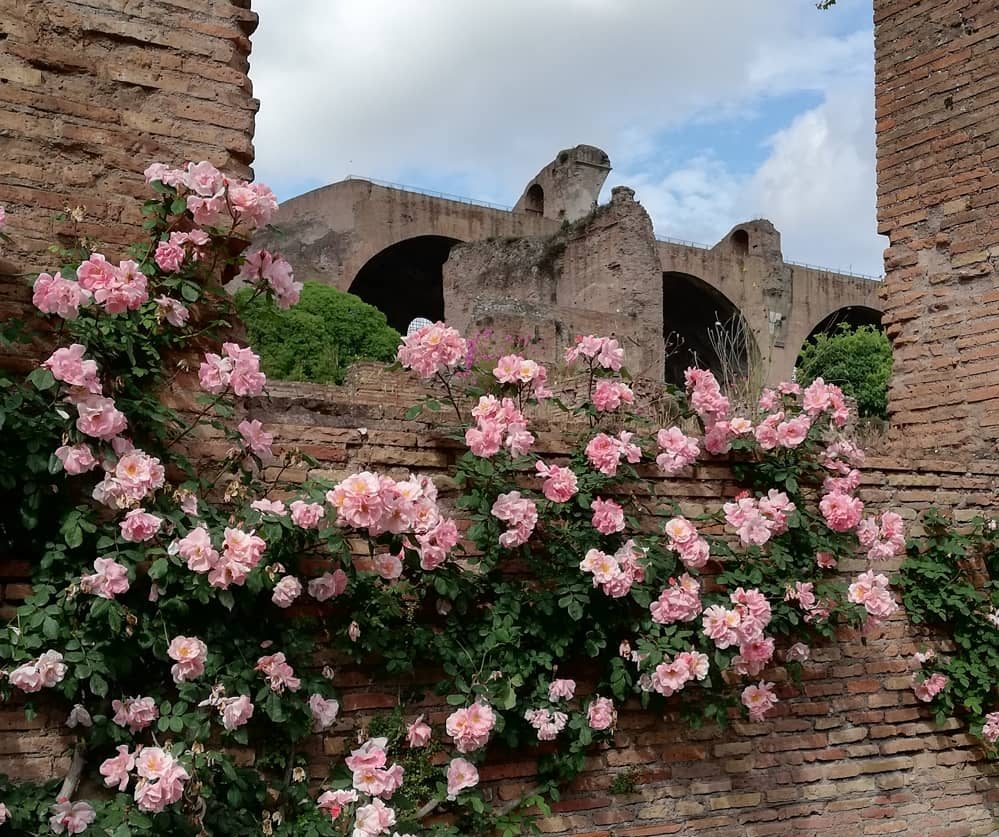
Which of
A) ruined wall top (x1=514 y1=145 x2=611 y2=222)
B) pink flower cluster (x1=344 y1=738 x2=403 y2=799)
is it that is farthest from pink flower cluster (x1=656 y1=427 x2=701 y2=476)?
ruined wall top (x1=514 y1=145 x2=611 y2=222)

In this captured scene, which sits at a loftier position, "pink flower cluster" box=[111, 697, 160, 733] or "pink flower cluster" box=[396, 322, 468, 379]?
"pink flower cluster" box=[396, 322, 468, 379]

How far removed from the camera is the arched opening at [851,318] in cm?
2778

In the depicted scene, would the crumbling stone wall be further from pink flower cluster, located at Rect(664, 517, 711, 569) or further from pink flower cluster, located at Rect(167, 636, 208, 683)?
pink flower cluster, located at Rect(167, 636, 208, 683)

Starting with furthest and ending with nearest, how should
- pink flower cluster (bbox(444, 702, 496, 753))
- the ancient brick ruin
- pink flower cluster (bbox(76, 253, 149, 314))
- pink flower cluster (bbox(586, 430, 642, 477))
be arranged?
pink flower cluster (bbox(586, 430, 642, 477)) → pink flower cluster (bbox(444, 702, 496, 753)) → the ancient brick ruin → pink flower cluster (bbox(76, 253, 149, 314))

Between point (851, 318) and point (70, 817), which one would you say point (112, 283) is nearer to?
point (70, 817)

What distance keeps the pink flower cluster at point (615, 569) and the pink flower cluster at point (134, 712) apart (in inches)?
64.1

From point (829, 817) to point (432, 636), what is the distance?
89.3 inches

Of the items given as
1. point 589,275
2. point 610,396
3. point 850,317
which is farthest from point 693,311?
point 610,396

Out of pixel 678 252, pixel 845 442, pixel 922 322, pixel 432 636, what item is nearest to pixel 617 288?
pixel 678 252

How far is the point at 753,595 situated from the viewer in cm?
414

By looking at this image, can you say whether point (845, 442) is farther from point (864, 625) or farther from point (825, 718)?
point (825, 718)

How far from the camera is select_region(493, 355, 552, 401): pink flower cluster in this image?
4.03 meters

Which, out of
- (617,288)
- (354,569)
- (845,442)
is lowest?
(354,569)

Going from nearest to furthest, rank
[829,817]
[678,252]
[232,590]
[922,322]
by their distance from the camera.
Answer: [232,590], [829,817], [922,322], [678,252]
